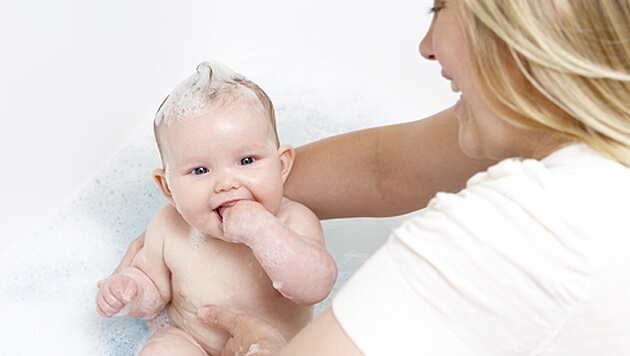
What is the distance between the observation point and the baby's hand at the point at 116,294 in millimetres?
1005

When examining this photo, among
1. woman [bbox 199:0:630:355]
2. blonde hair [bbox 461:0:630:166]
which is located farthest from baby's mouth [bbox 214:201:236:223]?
blonde hair [bbox 461:0:630:166]

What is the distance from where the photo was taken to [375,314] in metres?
0.59

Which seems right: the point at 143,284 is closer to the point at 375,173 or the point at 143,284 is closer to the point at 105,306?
the point at 105,306

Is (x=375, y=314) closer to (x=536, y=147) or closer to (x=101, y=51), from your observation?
(x=536, y=147)

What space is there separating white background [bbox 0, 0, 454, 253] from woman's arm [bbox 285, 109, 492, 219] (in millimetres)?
546

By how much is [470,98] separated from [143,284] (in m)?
0.65

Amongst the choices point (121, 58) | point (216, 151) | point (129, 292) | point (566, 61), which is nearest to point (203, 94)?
point (216, 151)

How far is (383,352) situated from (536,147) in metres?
0.29

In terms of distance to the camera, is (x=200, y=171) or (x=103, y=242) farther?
(x=103, y=242)

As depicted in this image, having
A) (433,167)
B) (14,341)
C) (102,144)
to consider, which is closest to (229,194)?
(433,167)

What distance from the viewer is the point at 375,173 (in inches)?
48.4

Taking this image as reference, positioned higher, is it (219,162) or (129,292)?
(219,162)

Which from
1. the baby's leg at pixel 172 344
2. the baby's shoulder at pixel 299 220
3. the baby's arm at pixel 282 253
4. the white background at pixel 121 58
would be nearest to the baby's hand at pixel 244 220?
the baby's arm at pixel 282 253

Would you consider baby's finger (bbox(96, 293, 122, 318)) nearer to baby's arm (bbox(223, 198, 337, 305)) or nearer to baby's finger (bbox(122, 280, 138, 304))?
baby's finger (bbox(122, 280, 138, 304))
